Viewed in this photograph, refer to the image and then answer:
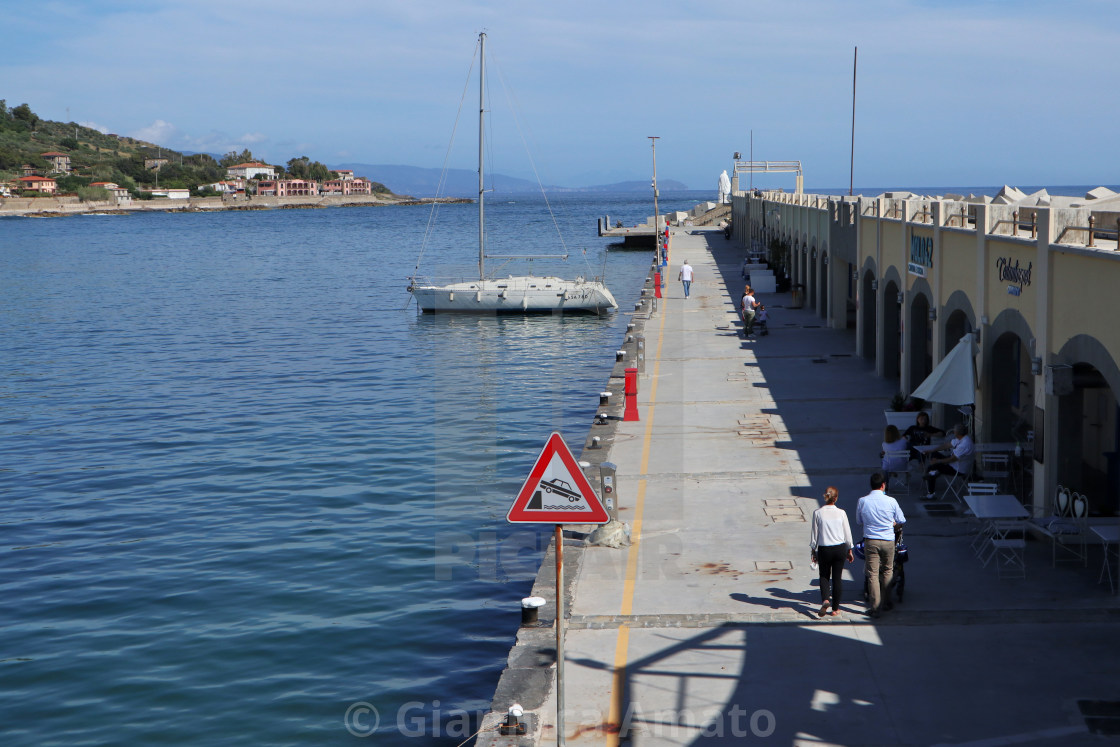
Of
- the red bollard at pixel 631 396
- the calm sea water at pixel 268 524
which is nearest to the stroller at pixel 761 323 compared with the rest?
the calm sea water at pixel 268 524

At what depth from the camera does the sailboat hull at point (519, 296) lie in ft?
165

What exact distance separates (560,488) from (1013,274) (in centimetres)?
1021

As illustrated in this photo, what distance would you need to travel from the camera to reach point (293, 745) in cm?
1108

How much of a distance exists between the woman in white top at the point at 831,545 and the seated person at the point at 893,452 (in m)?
5.00

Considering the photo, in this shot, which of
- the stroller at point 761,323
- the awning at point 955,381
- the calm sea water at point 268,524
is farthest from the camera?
the stroller at point 761,323

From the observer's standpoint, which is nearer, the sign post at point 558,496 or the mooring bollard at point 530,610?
the sign post at point 558,496

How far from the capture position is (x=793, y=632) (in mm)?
10914

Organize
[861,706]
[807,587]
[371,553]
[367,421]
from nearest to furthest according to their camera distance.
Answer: [861,706], [807,587], [371,553], [367,421]

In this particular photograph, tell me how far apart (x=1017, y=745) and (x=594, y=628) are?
4209mm

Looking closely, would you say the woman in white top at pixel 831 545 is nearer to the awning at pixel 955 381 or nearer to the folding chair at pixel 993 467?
the folding chair at pixel 993 467

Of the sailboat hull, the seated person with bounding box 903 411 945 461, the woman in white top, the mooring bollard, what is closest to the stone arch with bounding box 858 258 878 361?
the seated person with bounding box 903 411 945 461

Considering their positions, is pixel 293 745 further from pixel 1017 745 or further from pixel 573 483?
pixel 1017 745

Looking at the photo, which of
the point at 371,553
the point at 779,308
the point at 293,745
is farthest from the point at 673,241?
the point at 293,745

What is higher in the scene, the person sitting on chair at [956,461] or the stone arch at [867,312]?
the stone arch at [867,312]
